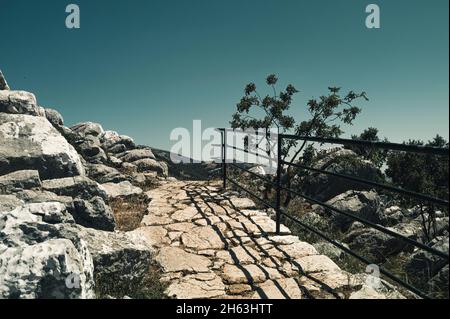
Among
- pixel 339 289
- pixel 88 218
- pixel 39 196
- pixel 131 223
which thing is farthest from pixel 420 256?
pixel 39 196

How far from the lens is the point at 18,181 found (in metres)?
5.21

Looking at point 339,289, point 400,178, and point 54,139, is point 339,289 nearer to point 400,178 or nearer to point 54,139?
point 54,139

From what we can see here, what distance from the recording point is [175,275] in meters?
3.84

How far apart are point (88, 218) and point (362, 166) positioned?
1479cm

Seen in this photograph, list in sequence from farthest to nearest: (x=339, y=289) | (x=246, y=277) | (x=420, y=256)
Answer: (x=420, y=256) → (x=246, y=277) → (x=339, y=289)

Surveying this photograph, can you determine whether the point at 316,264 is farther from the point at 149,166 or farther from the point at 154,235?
the point at 149,166

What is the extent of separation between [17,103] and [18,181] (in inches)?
153

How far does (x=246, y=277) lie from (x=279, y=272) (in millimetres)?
398

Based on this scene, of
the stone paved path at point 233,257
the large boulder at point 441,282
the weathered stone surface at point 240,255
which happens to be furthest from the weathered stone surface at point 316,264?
the large boulder at point 441,282

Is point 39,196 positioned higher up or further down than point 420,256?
higher up

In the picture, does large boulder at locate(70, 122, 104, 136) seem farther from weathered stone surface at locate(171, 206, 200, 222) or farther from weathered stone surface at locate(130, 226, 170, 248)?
weathered stone surface at locate(130, 226, 170, 248)

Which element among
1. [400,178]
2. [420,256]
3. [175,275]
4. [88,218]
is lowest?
[400,178]
